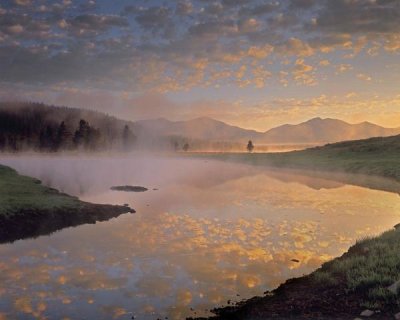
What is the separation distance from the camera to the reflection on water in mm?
17500

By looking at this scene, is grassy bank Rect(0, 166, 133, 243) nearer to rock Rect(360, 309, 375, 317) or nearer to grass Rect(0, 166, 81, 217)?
grass Rect(0, 166, 81, 217)

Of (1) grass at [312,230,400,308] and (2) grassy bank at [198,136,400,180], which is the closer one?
(1) grass at [312,230,400,308]

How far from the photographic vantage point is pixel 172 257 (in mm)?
24094

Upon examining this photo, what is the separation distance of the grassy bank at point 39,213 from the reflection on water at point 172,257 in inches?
72.6

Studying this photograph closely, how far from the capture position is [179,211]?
135 ft

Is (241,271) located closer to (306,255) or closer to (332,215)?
(306,255)

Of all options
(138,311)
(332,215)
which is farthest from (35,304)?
(332,215)

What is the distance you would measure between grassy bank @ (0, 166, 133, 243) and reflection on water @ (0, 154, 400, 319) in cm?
184

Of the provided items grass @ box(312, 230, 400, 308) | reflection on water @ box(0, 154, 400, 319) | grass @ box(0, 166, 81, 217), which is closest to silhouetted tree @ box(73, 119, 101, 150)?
grass @ box(0, 166, 81, 217)

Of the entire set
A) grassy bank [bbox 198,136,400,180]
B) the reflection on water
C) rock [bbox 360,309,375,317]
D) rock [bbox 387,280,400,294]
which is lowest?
the reflection on water

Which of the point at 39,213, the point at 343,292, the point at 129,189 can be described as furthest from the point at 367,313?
the point at 129,189

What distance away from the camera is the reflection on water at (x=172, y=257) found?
1750 cm

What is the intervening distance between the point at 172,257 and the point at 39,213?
1518 centimetres

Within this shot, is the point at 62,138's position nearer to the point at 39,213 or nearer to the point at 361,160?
the point at 361,160
